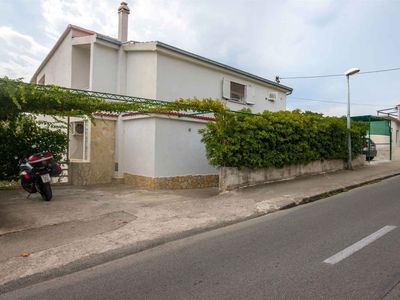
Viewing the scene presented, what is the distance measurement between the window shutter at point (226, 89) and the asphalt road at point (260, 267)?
32.4 feet

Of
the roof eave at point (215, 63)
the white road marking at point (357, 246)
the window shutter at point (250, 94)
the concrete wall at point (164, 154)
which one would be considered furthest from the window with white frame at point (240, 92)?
the white road marking at point (357, 246)

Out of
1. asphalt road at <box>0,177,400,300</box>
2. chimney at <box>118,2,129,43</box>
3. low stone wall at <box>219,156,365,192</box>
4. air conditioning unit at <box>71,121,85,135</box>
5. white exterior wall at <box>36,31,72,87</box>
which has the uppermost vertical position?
chimney at <box>118,2,129,43</box>

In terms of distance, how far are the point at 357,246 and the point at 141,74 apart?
10270 millimetres

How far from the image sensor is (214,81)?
48.9 ft

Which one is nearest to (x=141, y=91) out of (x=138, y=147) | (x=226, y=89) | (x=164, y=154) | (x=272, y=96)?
(x=138, y=147)

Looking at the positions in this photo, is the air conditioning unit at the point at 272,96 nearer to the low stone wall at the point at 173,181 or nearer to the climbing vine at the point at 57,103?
the low stone wall at the point at 173,181

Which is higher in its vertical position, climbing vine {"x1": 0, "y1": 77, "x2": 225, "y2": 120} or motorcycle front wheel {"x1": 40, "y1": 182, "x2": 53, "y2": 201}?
climbing vine {"x1": 0, "y1": 77, "x2": 225, "y2": 120}

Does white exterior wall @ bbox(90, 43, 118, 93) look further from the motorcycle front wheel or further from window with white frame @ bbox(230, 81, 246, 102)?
window with white frame @ bbox(230, 81, 246, 102)

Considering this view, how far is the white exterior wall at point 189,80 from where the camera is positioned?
1272 cm

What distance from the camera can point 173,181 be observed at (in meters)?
10.6

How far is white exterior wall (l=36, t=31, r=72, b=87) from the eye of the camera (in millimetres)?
13859

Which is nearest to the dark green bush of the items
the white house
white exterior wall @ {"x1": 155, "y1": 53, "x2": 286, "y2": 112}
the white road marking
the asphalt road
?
the white house

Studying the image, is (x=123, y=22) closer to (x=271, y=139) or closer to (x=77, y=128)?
(x=77, y=128)

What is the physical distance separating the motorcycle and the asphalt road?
4544mm
